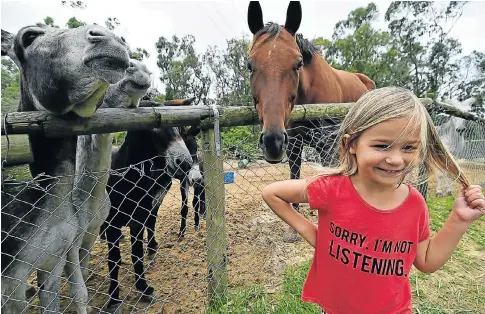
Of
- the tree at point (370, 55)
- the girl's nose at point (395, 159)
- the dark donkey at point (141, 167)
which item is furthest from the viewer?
the tree at point (370, 55)

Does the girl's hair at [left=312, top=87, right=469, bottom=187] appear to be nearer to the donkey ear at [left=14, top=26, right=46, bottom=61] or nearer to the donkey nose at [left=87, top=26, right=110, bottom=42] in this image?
the donkey nose at [left=87, top=26, right=110, bottom=42]

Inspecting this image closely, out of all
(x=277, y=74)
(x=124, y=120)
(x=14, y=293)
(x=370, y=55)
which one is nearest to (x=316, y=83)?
(x=277, y=74)

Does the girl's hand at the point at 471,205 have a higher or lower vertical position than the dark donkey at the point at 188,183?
higher

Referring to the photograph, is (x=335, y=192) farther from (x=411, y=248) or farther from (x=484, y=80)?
(x=484, y=80)

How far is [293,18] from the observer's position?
2.91 m

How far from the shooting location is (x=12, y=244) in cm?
165

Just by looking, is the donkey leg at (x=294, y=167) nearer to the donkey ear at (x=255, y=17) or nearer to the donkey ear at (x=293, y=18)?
the donkey ear at (x=293, y=18)

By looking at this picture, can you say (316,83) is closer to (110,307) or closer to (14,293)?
(110,307)

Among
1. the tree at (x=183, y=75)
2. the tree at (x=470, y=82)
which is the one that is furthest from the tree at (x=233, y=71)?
the tree at (x=470, y=82)

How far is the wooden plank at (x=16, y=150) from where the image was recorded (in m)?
1.53

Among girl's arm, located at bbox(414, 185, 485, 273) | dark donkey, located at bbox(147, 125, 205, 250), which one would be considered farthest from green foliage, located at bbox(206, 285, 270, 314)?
girl's arm, located at bbox(414, 185, 485, 273)

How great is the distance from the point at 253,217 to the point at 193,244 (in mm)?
1141

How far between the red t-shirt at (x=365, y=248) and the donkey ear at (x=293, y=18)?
2.10 metres

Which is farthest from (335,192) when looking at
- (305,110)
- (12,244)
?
(12,244)
